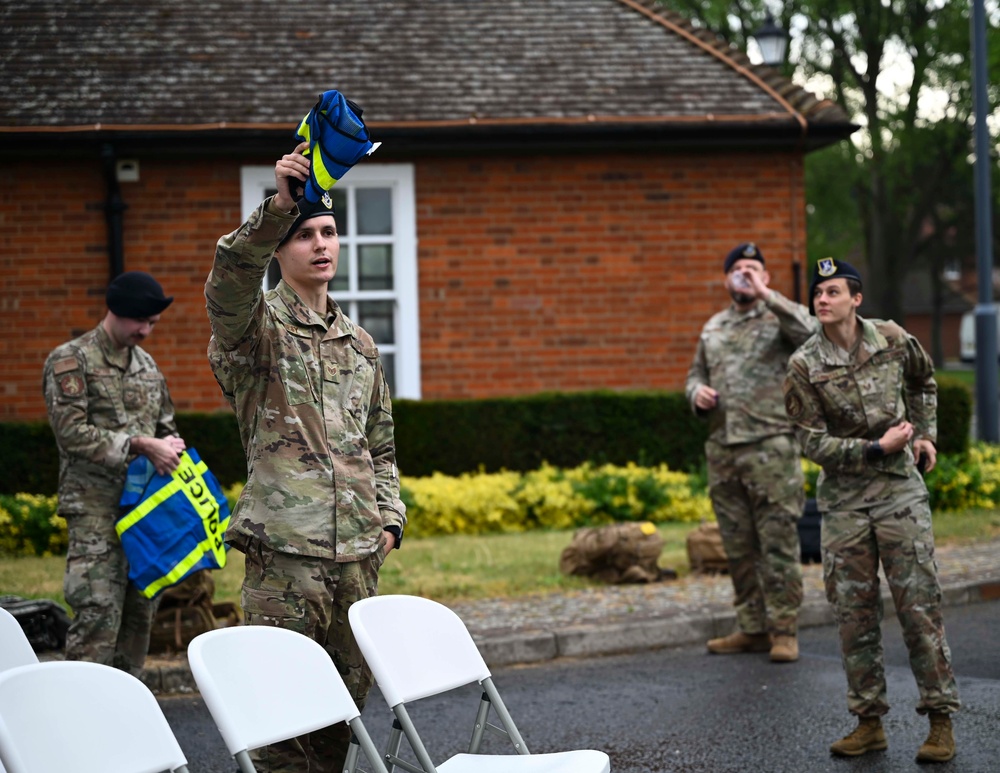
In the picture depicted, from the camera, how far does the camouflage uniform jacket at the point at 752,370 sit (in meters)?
7.33

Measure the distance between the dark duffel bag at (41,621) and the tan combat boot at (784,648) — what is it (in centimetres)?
400

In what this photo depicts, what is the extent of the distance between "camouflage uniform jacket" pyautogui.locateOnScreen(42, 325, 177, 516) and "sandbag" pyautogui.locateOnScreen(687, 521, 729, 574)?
Answer: 177 inches

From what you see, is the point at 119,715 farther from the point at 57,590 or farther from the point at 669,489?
the point at 669,489

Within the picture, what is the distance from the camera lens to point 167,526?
596 cm

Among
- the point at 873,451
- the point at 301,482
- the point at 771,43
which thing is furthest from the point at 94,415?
the point at 771,43

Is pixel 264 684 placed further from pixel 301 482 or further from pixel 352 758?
pixel 301 482

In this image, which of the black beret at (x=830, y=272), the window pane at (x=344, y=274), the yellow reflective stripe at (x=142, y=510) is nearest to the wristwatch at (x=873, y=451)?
the black beret at (x=830, y=272)

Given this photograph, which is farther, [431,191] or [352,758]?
[431,191]

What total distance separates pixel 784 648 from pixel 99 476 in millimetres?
3887

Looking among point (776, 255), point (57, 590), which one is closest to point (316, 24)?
point (776, 255)

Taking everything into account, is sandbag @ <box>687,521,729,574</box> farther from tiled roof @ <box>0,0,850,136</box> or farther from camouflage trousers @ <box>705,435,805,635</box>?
tiled roof @ <box>0,0,850,136</box>

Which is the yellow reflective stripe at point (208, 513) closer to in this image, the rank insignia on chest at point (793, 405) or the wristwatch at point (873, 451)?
the rank insignia on chest at point (793, 405)

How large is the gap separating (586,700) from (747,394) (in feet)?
6.68

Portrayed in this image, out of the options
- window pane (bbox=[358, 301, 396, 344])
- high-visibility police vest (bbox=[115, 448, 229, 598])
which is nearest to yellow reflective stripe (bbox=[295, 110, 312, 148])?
high-visibility police vest (bbox=[115, 448, 229, 598])
